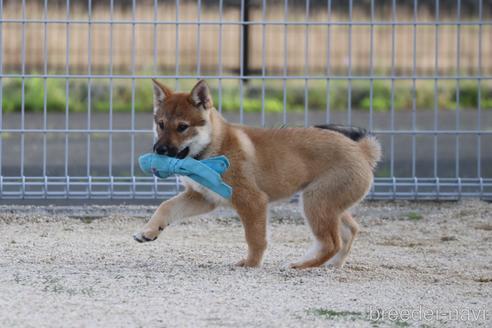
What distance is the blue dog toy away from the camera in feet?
21.4

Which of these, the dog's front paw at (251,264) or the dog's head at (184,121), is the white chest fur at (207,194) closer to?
the dog's head at (184,121)

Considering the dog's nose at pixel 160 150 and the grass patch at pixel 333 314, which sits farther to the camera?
the dog's nose at pixel 160 150

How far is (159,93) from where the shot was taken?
22.7ft

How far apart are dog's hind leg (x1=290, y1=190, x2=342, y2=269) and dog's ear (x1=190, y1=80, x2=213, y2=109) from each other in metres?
0.88

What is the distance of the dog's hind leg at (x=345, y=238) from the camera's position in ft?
22.5

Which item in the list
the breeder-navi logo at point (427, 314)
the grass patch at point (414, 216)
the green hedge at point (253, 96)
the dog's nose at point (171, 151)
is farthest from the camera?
the green hedge at point (253, 96)

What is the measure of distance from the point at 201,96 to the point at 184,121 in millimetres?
197

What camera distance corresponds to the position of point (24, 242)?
24.5ft

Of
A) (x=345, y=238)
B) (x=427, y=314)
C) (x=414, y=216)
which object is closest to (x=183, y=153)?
(x=345, y=238)

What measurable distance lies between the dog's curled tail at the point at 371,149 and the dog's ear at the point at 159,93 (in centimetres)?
124

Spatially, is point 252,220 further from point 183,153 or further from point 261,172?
point 183,153

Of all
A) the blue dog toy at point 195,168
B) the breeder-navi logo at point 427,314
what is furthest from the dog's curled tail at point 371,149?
the breeder-navi logo at point 427,314

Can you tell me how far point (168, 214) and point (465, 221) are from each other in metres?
2.85

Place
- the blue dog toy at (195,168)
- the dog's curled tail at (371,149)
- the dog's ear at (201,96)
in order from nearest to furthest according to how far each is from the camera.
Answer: the blue dog toy at (195,168) → the dog's ear at (201,96) → the dog's curled tail at (371,149)
